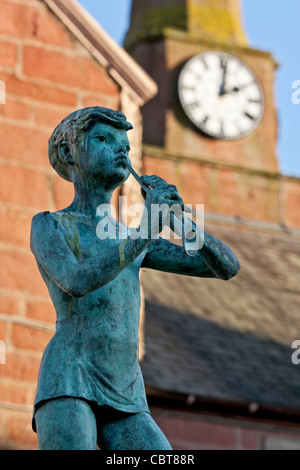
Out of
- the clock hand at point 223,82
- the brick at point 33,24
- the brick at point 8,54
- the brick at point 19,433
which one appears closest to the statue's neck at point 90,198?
the brick at point 19,433

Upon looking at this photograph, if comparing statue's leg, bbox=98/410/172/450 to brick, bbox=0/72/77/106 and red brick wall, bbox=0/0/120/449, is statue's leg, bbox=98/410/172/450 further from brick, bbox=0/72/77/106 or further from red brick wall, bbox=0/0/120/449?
brick, bbox=0/72/77/106

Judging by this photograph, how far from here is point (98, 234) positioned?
15.9 ft

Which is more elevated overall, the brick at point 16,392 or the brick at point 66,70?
the brick at point 66,70

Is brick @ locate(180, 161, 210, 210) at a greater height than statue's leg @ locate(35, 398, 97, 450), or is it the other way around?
brick @ locate(180, 161, 210, 210)

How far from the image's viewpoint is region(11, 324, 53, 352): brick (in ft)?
29.9

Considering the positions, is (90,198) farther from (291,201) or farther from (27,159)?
(291,201)

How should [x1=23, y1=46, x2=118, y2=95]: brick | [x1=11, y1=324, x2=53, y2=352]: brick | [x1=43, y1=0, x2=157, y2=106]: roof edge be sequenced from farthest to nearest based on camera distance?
[x1=43, y1=0, x2=157, y2=106]: roof edge < [x1=23, y1=46, x2=118, y2=95]: brick < [x1=11, y1=324, x2=53, y2=352]: brick

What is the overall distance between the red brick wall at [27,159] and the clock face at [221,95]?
13600 mm

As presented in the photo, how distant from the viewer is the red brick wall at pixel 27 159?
9031 millimetres

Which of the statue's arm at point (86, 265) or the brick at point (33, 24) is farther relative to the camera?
the brick at point (33, 24)

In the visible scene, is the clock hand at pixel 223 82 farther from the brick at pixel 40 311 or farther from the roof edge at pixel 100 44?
the brick at pixel 40 311

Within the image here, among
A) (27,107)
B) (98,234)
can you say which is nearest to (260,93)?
(27,107)

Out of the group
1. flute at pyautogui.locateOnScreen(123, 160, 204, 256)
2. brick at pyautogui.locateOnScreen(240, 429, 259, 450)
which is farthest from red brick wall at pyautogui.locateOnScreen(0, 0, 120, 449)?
brick at pyautogui.locateOnScreen(240, 429, 259, 450)

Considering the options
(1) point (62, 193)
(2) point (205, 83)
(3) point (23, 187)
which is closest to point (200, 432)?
(1) point (62, 193)
